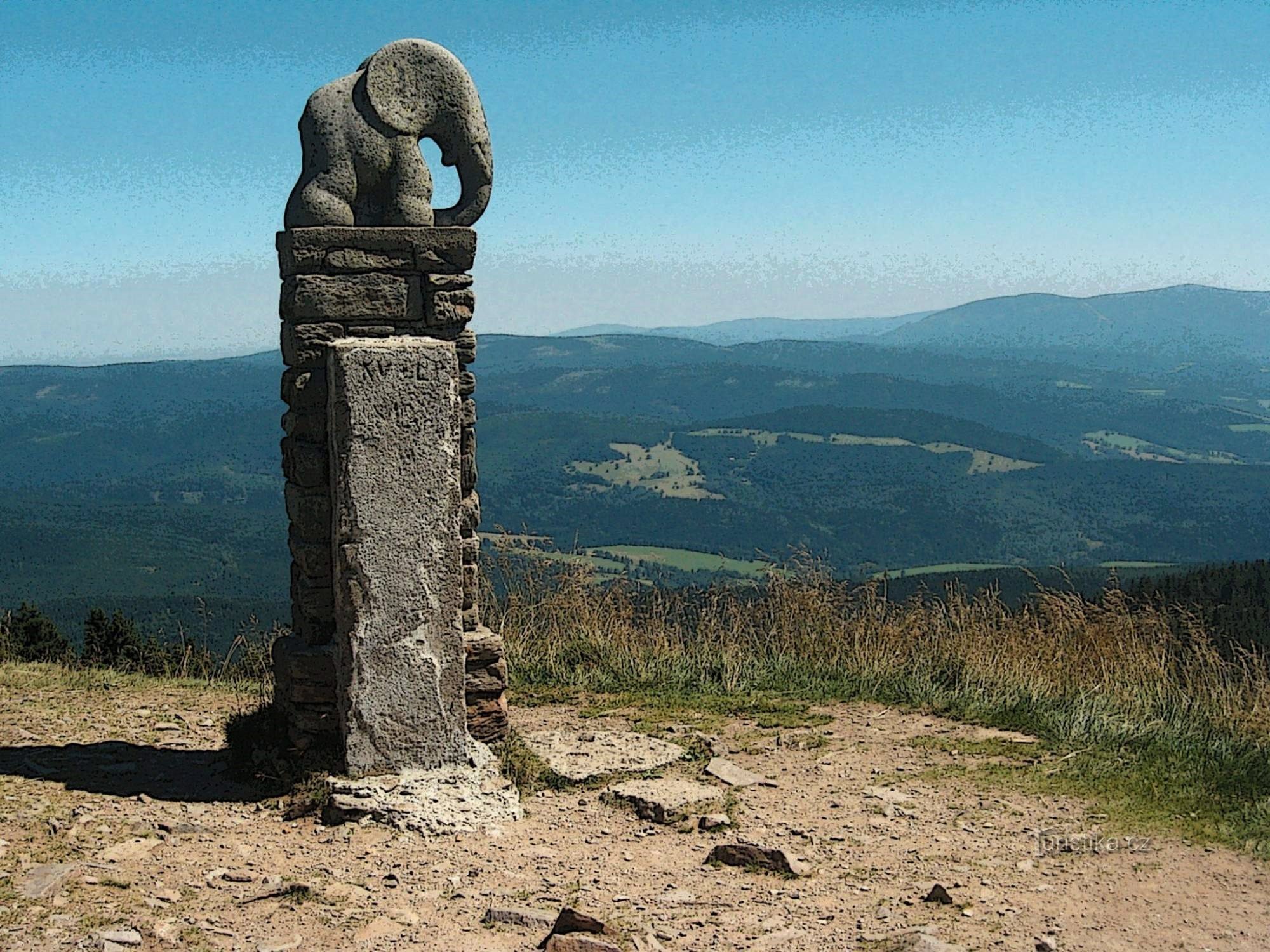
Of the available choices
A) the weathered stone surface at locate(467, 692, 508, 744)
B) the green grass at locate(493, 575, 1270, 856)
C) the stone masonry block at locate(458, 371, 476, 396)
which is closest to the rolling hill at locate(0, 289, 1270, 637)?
the green grass at locate(493, 575, 1270, 856)

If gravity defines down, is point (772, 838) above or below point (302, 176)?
below

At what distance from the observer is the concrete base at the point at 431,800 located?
18.6 feet

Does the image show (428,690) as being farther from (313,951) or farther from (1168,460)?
→ (1168,460)

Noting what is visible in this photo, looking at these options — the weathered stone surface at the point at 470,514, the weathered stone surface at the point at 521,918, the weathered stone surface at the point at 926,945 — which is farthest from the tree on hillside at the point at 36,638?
the weathered stone surface at the point at 926,945

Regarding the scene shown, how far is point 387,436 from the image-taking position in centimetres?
578

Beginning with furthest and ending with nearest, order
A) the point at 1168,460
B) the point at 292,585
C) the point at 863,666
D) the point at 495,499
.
→ the point at 1168,460 → the point at 495,499 → the point at 863,666 → the point at 292,585

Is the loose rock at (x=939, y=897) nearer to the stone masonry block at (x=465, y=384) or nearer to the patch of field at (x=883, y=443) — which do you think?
the stone masonry block at (x=465, y=384)

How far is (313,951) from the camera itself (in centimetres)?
441

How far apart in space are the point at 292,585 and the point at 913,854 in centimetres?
359

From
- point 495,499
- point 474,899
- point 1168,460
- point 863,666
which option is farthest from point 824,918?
point 1168,460

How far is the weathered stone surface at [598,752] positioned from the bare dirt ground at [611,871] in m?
0.20

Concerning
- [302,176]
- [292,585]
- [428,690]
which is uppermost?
[302,176]

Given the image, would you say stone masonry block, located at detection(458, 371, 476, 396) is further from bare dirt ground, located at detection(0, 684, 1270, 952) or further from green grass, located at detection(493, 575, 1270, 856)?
green grass, located at detection(493, 575, 1270, 856)

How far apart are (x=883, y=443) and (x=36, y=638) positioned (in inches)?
4064
